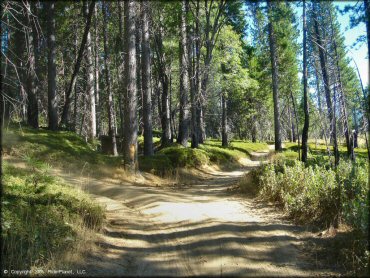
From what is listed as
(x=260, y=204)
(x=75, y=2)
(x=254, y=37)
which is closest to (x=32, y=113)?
(x=75, y=2)

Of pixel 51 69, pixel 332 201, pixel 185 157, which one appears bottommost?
pixel 332 201

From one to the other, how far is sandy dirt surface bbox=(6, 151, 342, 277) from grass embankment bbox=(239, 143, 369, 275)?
35 centimetres

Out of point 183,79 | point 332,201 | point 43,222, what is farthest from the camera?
point 183,79

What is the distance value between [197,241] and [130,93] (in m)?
8.79

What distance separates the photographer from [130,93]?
1398 centimetres

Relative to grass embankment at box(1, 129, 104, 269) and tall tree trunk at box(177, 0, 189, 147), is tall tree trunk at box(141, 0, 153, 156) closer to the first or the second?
tall tree trunk at box(177, 0, 189, 147)

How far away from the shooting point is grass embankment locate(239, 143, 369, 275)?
515 centimetres

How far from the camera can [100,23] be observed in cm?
2530

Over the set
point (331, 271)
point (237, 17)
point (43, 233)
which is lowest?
point (331, 271)

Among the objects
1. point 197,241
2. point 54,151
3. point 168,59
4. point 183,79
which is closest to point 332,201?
point 197,241

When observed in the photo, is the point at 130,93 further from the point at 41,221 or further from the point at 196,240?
the point at 196,240

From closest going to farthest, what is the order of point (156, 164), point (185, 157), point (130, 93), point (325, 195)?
1. point (325, 195)
2. point (130, 93)
3. point (156, 164)
4. point (185, 157)

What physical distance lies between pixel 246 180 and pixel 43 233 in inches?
297

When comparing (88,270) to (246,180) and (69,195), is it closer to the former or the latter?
(69,195)
